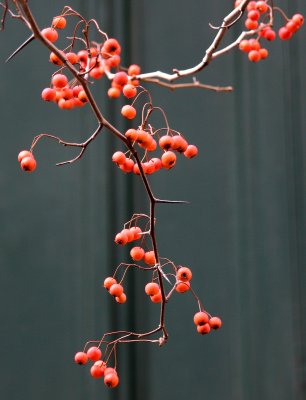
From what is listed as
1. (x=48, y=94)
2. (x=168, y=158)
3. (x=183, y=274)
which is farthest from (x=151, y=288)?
(x=48, y=94)

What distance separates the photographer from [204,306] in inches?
74.2

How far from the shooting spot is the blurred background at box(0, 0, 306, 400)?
6.17 feet

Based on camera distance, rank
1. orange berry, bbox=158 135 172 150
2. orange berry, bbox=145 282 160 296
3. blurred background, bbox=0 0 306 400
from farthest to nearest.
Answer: blurred background, bbox=0 0 306 400 → orange berry, bbox=145 282 160 296 → orange berry, bbox=158 135 172 150

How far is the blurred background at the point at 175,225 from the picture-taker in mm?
1880

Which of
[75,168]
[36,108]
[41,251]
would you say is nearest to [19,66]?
[36,108]

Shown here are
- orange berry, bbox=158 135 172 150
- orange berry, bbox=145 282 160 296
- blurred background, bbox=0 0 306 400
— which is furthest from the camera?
blurred background, bbox=0 0 306 400

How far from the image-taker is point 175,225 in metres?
1.93

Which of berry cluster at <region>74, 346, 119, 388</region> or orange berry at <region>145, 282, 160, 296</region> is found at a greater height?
orange berry at <region>145, 282, 160, 296</region>

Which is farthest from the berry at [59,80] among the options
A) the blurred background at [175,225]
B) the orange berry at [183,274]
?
the blurred background at [175,225]

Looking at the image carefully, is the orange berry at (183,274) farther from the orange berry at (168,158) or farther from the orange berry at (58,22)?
the orange berry at (58,22)

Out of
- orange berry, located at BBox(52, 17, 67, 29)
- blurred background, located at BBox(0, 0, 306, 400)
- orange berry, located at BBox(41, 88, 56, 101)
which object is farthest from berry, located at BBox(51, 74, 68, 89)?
blurred background, located at BBox(0, 0, 306, 400)

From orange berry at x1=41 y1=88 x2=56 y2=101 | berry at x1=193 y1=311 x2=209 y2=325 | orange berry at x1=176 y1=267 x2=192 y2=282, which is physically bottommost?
berry at x1=193 y1=311 x2=209 y2=325

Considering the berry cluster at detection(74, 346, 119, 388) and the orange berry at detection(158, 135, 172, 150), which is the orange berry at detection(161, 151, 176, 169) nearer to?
the orange berry at detection(158, 135, 172, 150)

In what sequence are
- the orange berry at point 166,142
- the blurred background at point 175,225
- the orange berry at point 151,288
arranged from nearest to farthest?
the orange berry at point 166,142
the orange berry at point 151,288
the blurred background at point 175,225
